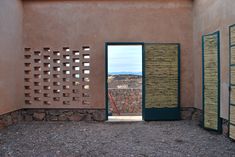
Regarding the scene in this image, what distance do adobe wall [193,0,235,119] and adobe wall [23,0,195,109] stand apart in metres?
0.25

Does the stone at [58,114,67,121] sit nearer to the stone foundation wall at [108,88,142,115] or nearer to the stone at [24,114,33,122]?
the stone at [24,114,33,122]

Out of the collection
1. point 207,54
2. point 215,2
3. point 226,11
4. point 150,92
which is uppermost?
point 215,2

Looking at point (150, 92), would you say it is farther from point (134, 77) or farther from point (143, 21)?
point (134, 77)

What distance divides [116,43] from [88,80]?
4.25 feet

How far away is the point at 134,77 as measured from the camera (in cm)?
1297

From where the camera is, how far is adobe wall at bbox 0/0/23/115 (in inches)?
207

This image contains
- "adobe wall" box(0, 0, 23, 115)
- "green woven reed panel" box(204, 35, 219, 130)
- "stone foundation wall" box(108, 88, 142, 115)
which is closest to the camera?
"green woven reed panel" box(204, 35, 219, 130)

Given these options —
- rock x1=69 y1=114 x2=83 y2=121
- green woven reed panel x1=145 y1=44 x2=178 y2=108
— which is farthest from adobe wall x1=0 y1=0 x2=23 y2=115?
green woven reed panel x1=145 y1=44 x2=178 y2=108

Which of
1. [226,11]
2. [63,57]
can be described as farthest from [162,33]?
[63,57]

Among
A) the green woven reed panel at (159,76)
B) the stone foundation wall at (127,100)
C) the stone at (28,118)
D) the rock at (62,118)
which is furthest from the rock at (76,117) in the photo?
the stone foundation wall at (127,100)

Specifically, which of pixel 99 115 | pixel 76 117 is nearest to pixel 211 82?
pixel 99 115

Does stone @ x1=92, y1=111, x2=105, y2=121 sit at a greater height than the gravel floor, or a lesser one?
greater

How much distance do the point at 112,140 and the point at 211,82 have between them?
8.34 ft

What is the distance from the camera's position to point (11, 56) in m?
5.70
